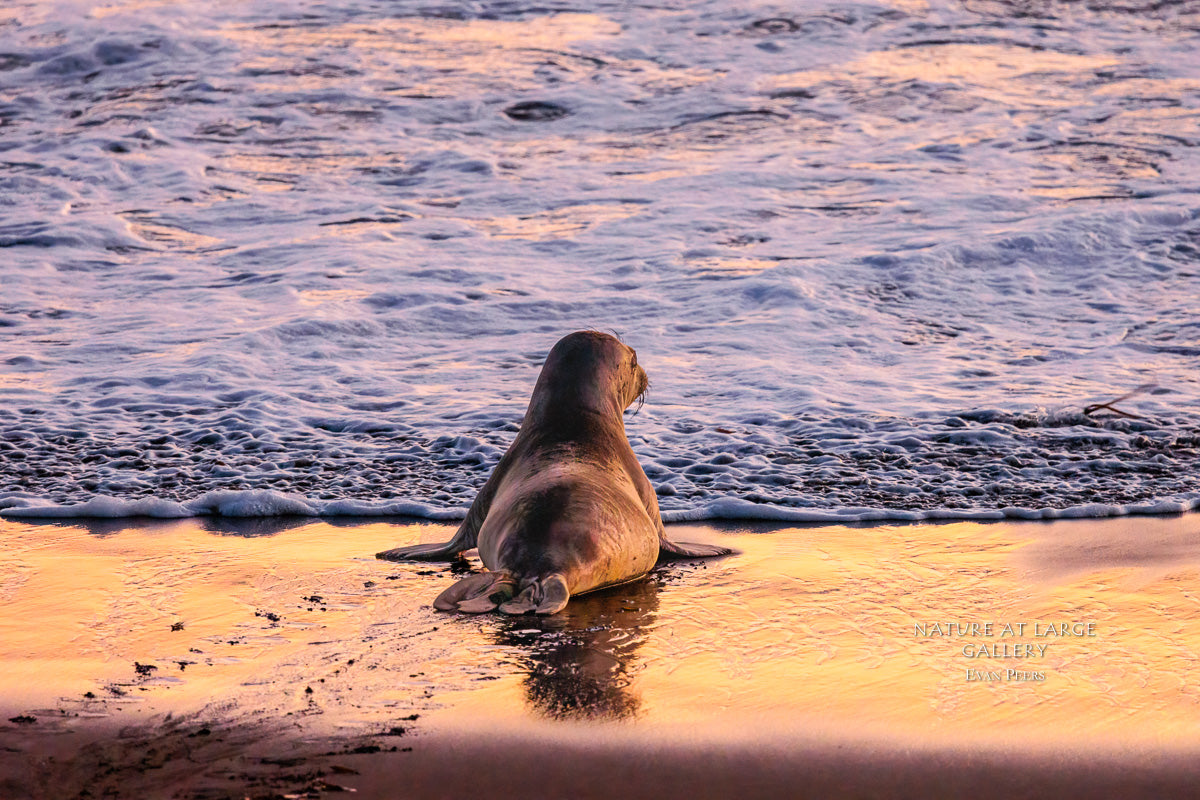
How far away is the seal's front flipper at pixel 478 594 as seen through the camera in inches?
185

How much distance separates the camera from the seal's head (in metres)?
6.09

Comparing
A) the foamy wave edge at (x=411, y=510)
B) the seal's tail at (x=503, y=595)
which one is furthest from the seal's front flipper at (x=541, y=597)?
the foamy wave edge at (x=411, y=510)

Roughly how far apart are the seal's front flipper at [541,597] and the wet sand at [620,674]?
0.06 metres

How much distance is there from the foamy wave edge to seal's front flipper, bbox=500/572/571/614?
173cm

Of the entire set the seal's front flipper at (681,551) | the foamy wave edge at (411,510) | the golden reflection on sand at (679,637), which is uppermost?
the golden reflection on sand at (679,637)

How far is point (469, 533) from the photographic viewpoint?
5703 millimetres

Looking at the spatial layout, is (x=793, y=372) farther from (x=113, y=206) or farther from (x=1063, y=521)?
(x=113, y=206)

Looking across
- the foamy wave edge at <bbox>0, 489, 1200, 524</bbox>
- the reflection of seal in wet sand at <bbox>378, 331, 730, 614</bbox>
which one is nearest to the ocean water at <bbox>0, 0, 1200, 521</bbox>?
the foamy wave edge at <bbox>0, 489, 1200, 524</bbox>

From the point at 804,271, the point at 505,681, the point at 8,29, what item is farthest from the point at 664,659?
the point at 8,29

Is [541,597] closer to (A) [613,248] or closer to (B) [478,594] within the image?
(B) [478,594]

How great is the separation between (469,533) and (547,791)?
2.38m

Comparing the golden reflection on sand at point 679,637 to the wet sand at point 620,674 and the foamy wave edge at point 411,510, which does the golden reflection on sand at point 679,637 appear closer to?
the wet sand at point 620,674

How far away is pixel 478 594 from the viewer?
15.6ft

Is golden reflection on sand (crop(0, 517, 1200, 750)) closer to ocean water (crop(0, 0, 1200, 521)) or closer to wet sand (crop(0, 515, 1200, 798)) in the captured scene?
wet sand (crop(0, 515, 1200, 798))
